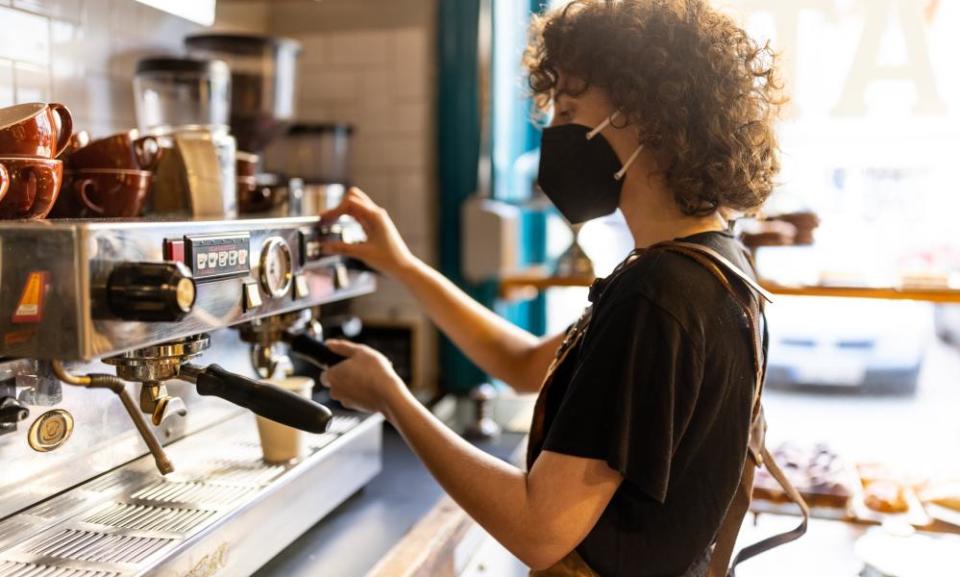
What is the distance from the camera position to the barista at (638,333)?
0.80 meters

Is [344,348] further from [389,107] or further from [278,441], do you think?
[389,107]

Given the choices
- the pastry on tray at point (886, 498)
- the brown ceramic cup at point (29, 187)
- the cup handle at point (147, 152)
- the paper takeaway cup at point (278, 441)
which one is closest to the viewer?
the brown ceramic cup at point (29, 187)

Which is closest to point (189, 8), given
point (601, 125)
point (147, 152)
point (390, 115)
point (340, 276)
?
point (147, 152)

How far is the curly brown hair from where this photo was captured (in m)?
0.90

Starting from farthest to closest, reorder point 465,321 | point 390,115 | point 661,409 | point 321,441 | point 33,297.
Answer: point 390,115 → point 465,321 → point 321,441 → point 661,409 → point 33,297

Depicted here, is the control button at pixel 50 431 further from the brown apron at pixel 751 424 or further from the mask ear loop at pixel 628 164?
the mask ear loop at pixel 628 164

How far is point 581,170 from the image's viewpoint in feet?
3.25

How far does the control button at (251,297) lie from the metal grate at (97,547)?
0.26m

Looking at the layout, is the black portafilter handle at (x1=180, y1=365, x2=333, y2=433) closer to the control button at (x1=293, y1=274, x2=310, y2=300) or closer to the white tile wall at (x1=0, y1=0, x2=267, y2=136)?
the control button at (x1=293, y1=274, x2=310, y2=300)

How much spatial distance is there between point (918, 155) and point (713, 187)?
1282mm

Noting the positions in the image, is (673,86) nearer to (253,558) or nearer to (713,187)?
(713,187)

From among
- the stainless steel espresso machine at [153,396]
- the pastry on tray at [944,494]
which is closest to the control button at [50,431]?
the stainless steel espresso machine at [153,396]

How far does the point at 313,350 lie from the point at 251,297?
0.66ft

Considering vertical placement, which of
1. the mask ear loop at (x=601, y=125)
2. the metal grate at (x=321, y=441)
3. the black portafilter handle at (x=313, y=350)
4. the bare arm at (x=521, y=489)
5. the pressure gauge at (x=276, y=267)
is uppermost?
the mask ear loop at (x=601, y=125)
